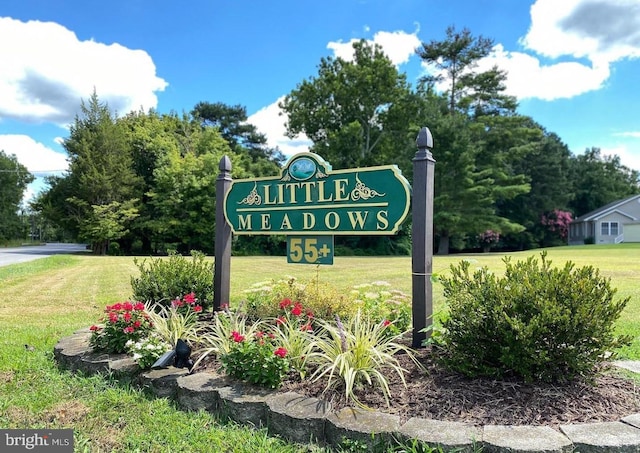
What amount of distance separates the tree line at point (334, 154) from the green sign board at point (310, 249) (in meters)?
19.3

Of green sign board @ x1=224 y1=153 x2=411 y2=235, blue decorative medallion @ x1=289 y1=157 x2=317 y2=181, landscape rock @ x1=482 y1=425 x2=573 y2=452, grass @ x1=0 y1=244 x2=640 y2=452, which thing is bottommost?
grass @ x1=0 y1=244 x2=640 y2=452

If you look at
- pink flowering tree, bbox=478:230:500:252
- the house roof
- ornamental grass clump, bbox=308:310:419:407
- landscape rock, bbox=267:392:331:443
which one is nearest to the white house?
the house roof

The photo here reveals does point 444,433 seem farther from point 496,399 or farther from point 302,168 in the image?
point 302,168

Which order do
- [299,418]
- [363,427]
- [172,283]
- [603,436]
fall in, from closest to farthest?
1. [603,436]
2. [363,427]
3. [299,418]
4. [172,283]

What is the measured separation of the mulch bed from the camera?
2.35 m

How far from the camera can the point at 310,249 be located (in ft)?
13.4

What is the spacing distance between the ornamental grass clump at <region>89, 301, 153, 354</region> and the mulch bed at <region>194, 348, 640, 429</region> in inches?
62.3

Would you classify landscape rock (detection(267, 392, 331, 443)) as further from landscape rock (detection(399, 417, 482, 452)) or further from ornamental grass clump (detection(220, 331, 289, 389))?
landscape rock (detection(399, 417, 482, 452))

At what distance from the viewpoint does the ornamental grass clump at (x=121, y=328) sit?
370 centimetres

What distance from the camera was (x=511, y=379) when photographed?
2693 mm

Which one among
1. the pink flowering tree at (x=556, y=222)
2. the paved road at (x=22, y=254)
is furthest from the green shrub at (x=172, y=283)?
the pink flowering tree at (x=556, y=222)

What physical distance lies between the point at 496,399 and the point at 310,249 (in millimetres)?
2092

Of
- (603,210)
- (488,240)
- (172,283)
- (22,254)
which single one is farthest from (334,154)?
(603,210)

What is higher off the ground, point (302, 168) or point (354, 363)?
point (302, 168)
